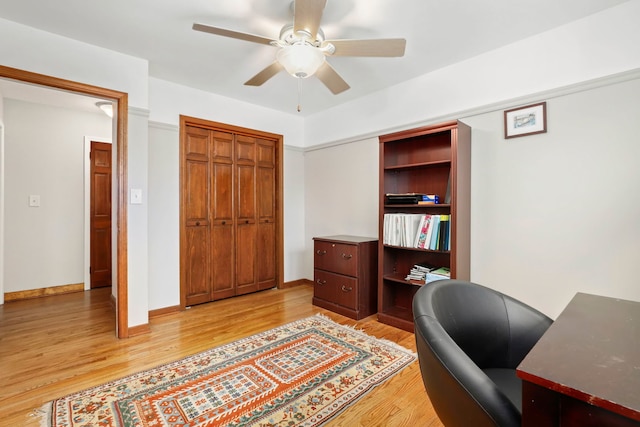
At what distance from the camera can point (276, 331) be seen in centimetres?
279

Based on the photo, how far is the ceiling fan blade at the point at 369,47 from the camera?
192 cm

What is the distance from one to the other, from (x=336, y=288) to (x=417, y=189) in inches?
53.9

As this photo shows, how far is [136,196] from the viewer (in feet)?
9.16

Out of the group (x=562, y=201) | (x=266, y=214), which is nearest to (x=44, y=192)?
(x=266, y=214)

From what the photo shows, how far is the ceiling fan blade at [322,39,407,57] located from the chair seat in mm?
1865

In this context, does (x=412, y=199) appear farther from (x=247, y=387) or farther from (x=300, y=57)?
(x=247, y=387)

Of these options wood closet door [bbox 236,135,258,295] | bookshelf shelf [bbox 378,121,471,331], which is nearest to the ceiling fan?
bookshelf shelf [bbox 378,121,471,331]

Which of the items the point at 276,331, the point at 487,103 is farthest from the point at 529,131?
the point at 276,331

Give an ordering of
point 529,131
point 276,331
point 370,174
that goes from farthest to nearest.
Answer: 1. point 370,174
2. point 276,331
3. point 529,131

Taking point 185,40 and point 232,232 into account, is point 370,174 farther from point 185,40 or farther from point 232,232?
point 185,40

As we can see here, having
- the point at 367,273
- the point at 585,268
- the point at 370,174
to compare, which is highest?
the point at 370,174

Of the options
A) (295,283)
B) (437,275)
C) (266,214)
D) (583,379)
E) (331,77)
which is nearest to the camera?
(583,379)

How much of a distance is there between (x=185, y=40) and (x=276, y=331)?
8.62 ft

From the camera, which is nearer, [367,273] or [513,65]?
[513,65]
